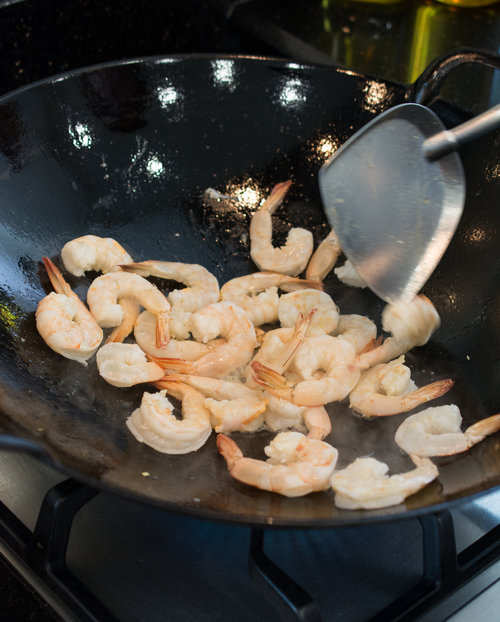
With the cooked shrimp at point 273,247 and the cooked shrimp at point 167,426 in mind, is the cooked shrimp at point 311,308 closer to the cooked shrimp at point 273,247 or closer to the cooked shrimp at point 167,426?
the cooked shrimp at point 273,247

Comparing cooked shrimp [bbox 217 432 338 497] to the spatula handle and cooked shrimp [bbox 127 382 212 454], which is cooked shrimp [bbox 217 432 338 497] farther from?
the spatula handle

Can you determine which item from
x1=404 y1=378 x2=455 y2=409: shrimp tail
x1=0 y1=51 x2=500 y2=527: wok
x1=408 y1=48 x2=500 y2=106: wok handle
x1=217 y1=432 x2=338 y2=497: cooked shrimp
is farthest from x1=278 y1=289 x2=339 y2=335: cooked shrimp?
x1=408 y1=48 x2=500 y2=106: wok handle

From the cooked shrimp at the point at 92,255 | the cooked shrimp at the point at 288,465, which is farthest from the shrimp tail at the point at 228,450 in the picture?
the cooked shrimp at the point at 92,255

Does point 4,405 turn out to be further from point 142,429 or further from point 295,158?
point 295,158

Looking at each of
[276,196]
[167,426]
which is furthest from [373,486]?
[276,196]

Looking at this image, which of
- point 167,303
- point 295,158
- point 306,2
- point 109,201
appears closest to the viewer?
point 167,303

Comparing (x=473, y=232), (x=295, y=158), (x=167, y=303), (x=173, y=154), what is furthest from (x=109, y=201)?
(x=473, y=232)
